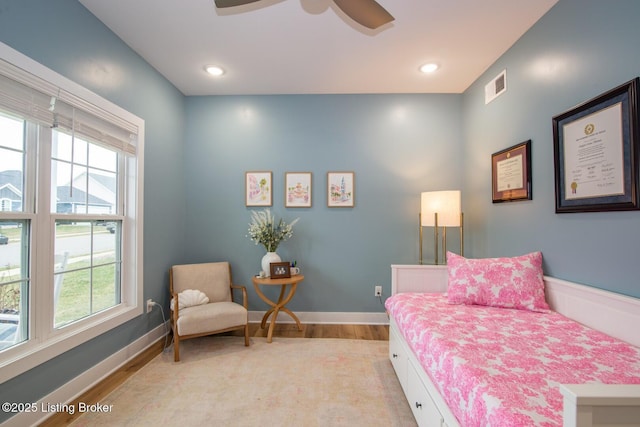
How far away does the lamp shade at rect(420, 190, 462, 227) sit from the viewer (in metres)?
2.67

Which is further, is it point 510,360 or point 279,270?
point 279,270

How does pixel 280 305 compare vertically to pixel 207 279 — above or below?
below

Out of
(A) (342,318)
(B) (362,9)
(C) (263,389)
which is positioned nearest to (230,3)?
(B) (362,9)

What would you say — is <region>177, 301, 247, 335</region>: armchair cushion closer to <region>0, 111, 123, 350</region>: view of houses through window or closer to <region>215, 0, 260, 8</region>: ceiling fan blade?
<region>0, 111, 123, 350</region>: view of houses through window

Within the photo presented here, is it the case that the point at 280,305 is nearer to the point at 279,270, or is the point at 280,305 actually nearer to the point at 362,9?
the point at 279,270

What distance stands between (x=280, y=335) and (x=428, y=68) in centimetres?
311

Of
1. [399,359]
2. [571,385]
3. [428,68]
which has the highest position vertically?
[428,68]

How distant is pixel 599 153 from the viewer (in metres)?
1.59

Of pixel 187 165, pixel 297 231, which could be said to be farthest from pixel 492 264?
pixel 187 165

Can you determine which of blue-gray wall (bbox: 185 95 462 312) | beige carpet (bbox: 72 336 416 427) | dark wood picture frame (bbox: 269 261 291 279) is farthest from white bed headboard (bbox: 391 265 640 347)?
dark wood picture frame (bbox: 269 261 291 279)

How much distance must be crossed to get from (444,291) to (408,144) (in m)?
1.71

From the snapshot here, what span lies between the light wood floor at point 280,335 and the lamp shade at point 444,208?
133 centimetres

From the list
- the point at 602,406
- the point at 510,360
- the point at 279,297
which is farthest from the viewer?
the point at 279,297

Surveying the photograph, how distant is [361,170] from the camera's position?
327 centimetres
